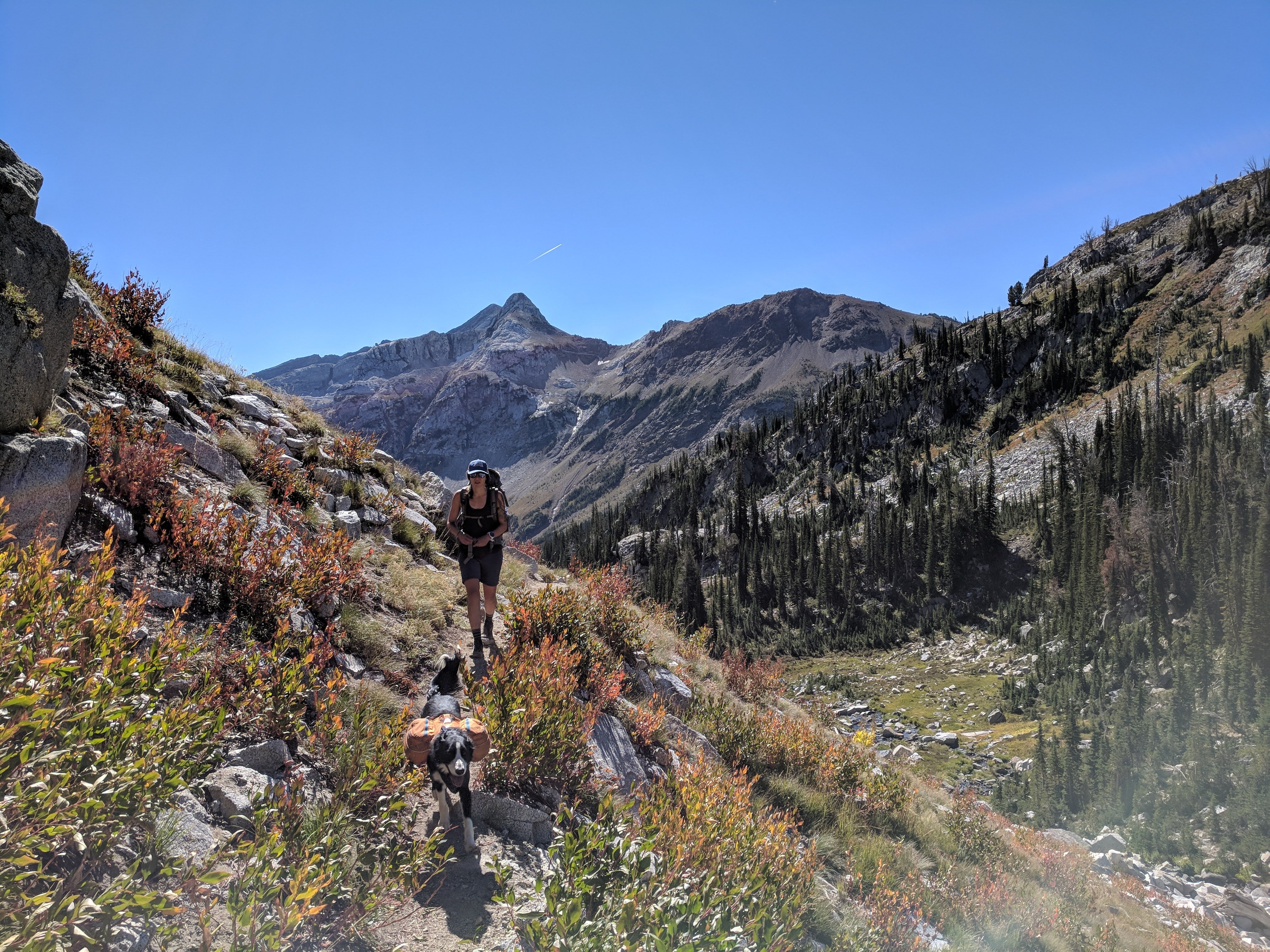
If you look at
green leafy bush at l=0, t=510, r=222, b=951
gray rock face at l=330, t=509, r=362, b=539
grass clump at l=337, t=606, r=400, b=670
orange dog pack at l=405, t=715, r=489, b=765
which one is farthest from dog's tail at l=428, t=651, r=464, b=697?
gray rock face at l=330, t=509, r=362, b=539

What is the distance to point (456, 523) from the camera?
7574 millimetres

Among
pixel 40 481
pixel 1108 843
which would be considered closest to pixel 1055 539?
pixel 1108 843

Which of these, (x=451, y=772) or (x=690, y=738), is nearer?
(x=451, y=772)

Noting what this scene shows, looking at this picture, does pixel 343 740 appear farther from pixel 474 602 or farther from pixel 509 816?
pixel 474 602

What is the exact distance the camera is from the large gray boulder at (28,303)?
4988mm

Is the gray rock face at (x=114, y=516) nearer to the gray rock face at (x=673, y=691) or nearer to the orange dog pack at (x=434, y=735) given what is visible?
→ the orange dog pack at (x=434, y=735)

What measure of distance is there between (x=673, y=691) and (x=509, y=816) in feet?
15.5

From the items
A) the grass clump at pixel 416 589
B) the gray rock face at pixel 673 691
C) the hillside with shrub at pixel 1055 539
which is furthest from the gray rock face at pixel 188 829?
the hillside with shrub at pixel 1055 539

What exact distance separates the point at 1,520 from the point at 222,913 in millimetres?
3294

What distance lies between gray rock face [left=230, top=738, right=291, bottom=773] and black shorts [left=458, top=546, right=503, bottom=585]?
3.27 m

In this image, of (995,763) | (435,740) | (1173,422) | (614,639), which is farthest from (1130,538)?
(435,740)

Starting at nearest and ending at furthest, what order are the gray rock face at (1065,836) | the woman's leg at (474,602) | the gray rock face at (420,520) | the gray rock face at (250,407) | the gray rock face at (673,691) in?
the woman's leg at (474,602)
the gray rock face at (673,691)
the gray rock face at (250,407)
the gray rock face at (420,520)
the gray rock face at (1065,836)

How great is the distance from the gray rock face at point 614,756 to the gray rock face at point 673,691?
2089mm

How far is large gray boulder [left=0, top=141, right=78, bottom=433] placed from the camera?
4.99m
